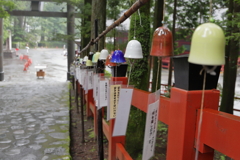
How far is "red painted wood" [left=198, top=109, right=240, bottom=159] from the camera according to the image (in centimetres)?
122

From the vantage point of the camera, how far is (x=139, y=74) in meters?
4.96

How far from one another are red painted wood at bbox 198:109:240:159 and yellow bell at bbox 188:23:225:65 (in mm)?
478

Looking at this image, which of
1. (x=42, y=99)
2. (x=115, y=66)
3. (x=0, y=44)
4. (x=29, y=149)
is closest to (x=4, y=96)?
(x=42, y=99)

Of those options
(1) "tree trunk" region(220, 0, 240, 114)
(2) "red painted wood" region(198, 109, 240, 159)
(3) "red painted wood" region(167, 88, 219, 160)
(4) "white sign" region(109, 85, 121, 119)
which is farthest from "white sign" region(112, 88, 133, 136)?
(1) "tree trunk" region(220, 0, 240, 114)

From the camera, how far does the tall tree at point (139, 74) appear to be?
16.2ft

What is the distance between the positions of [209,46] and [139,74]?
158 inches

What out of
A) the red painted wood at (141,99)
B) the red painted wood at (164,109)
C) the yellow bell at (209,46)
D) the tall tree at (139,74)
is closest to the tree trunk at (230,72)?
the tall tree at (139,74)

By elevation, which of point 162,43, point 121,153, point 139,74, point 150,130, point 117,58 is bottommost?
point 121,153

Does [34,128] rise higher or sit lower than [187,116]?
lower

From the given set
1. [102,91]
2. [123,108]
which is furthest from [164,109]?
[102,91]

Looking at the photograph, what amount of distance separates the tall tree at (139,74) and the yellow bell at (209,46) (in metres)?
3.88

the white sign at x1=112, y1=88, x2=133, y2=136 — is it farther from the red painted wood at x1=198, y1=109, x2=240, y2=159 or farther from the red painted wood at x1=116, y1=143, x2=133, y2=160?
the red painted wood at x1=198, y1=109, x2=240, y2=159

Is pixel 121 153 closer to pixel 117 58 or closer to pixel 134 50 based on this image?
pixel 117 58

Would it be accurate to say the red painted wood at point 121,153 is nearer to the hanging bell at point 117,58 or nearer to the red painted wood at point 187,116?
the hanging bell at point 117,58
